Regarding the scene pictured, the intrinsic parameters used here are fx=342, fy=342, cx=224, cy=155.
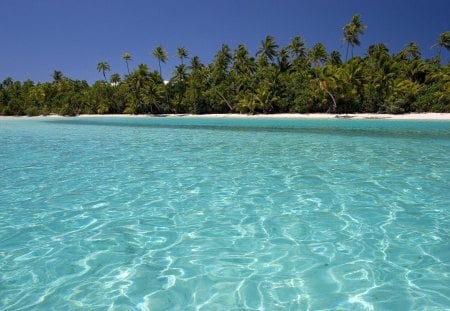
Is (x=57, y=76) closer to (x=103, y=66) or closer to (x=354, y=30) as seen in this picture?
(x=103, y=66)

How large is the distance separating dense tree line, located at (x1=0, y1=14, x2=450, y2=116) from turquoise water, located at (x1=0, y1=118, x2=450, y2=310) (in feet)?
123

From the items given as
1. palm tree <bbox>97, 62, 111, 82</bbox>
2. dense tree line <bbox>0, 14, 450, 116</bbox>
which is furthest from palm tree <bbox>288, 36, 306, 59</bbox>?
palm tree <bbox>97, 62, 111, 82</bbox>

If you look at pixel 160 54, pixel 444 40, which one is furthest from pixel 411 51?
pixel 160 54

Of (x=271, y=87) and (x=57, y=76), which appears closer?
(x=271, y=87)

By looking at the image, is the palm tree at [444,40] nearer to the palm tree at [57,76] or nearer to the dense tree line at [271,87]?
the dense tree line at [271,87]

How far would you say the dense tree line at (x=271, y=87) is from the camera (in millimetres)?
42469

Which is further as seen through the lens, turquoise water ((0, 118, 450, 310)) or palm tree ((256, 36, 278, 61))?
palm tree ((256, 36, 278, 61))

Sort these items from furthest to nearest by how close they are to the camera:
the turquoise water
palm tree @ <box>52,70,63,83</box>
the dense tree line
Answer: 1. palm tree @ <box>52,70,63,83</box>
2. the dense tree line
3. the turquoise water

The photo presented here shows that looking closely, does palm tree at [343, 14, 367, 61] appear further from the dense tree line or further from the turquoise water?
the turquoise water

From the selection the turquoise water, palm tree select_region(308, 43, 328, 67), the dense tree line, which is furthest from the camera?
palm tree select_region(308, 43, 328, 67)

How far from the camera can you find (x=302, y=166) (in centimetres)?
964

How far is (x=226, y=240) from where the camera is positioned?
14.7 ft

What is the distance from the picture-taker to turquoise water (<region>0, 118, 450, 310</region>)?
10.6 ft

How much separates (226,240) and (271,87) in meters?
45.6
